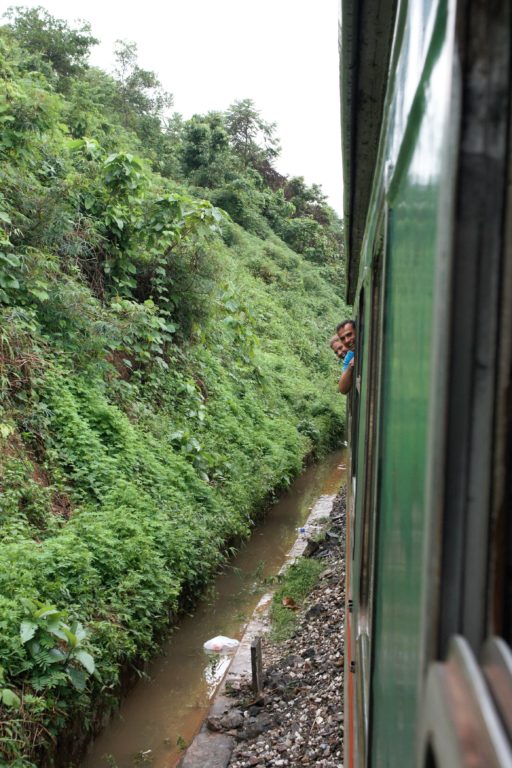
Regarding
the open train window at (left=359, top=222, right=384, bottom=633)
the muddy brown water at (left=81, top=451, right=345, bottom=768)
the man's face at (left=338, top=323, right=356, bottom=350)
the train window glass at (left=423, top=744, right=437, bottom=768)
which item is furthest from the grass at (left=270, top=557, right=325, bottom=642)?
the train window glass at (left=423, top=744, right=437, bottom=768)

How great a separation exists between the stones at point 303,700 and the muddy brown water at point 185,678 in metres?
0.43

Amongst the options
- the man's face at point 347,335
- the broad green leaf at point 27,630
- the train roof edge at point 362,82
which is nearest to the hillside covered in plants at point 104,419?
the broad green leaf at point 27,630

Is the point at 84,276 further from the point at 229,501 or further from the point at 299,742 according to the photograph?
the point at 299,742

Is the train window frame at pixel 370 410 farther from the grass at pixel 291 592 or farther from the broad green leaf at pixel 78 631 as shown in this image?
the grass at pixel 291 592

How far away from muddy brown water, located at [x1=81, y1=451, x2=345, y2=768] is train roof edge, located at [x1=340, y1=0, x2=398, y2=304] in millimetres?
3816

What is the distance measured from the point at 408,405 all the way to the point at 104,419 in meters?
6.72

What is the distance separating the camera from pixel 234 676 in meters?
5.82

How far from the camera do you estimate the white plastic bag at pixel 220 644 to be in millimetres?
6324

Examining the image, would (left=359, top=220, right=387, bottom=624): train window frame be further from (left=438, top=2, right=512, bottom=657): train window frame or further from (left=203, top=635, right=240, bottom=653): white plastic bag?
(left=203, top=635, right=240, bottom=653): white plastic bag

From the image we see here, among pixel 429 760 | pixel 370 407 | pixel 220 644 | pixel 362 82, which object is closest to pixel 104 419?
pixel 220 644

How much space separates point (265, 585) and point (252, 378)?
572cm

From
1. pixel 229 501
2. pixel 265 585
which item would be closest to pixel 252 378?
pixel 229 501

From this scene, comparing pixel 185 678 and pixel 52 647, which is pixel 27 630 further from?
pixel 185 678

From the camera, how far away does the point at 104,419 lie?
7.30 metres
